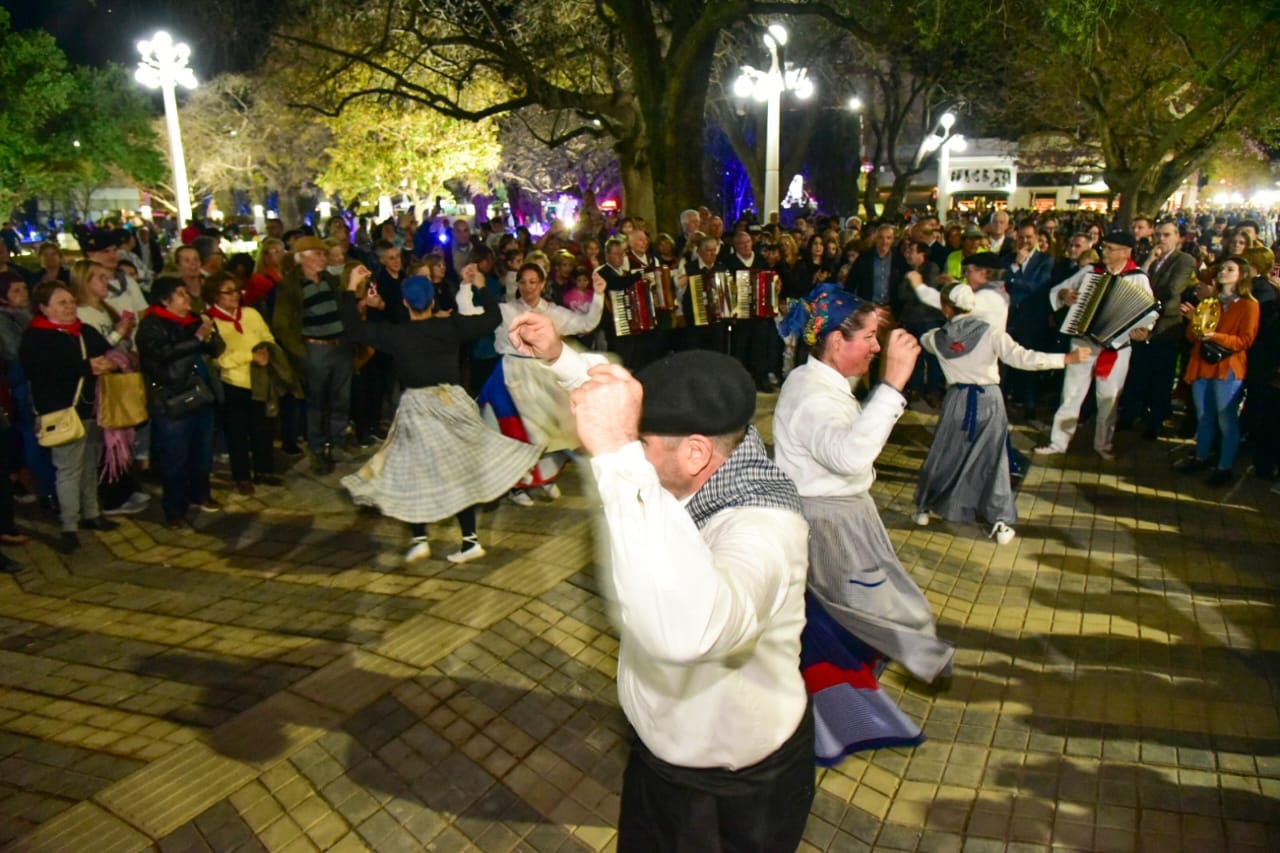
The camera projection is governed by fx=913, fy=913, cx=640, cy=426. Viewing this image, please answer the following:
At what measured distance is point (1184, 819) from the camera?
3.68m

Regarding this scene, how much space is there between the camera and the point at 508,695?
15.1 ft

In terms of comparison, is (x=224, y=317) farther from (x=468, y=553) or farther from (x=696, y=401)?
(x=696, y=401)

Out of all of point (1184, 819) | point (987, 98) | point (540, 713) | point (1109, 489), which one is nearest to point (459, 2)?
point (1109, 489)

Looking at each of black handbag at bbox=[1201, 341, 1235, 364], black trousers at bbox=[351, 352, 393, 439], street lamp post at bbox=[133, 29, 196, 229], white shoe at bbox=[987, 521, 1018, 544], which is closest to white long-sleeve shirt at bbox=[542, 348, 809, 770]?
white shoe at bbox=[987, 521, 1018, 544]

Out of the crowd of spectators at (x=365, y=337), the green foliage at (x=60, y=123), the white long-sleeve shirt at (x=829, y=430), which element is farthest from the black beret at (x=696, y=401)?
the green foliage at (x=60, y=123)

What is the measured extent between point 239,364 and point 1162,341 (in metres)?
8.71

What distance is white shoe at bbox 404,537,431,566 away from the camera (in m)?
6.26

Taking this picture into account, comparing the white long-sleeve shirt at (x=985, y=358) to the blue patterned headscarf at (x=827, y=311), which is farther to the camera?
the white long-sleeve shirt at (x=985, y=358)

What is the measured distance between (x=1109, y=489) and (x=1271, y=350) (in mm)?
1797

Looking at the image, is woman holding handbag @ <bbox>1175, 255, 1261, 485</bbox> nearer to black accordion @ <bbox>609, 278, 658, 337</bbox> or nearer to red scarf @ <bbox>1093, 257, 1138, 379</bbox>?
red scarf @ <bbox>1093, 257, 1138, 379</bbox>

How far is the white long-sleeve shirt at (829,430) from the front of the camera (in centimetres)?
358

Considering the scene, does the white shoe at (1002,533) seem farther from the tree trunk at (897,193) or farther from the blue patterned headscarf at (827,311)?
the tree trunk at (897,193)

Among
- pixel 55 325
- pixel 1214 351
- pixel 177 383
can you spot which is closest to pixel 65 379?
pixel 55 325

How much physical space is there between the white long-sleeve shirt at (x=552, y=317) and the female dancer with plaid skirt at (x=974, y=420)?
2703 millimetres
